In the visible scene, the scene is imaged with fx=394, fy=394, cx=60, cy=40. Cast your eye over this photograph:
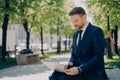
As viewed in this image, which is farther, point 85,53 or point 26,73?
point 26,73

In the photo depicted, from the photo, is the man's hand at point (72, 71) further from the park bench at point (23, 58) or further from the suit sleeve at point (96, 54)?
the park bench at point (23, 58)

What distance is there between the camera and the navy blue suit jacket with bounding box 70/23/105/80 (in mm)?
4441

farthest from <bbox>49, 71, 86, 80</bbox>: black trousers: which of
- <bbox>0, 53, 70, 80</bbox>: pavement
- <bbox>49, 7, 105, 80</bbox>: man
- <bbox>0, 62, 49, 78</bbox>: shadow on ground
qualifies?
<bbox>0, 62, 49, 78</bbox>: shadow on ground

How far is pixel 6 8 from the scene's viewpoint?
32.4m

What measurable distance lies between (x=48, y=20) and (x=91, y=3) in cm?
2074

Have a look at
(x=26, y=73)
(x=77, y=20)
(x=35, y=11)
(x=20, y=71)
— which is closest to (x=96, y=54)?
(x=77, y=20)

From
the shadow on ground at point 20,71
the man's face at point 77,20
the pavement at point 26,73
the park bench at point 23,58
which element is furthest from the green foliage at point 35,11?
the man's face at point 77,20

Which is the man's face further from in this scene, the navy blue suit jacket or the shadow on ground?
the shadow on ground

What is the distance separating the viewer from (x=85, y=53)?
4.62 m

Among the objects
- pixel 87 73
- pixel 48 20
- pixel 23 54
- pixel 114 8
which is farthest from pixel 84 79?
pixel 48 20

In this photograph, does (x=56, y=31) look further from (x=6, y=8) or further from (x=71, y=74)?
(x=71, y=74)

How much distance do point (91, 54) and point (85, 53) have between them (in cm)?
8

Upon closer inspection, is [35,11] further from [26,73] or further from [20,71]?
[26,73]

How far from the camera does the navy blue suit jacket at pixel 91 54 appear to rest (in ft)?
14.6
